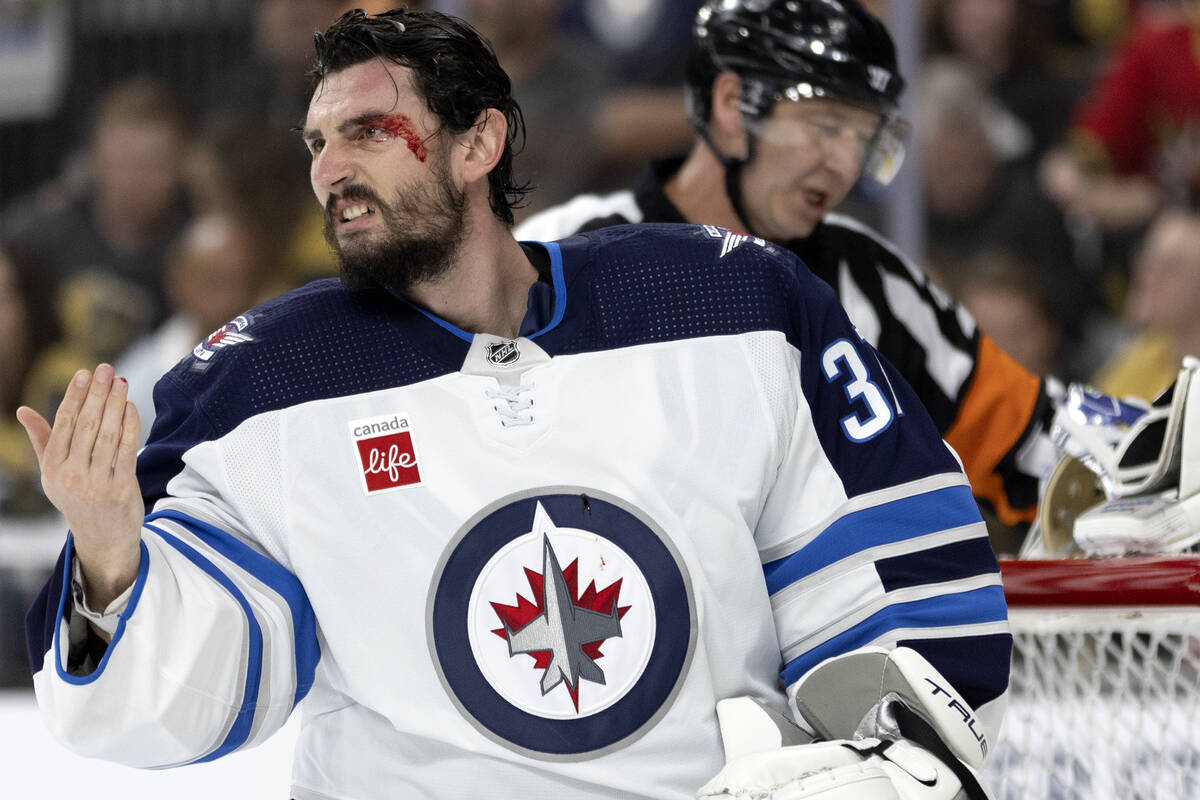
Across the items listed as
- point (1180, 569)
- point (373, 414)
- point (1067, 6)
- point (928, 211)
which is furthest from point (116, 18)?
point (1180, 569)

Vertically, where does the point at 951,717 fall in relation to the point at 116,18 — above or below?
below

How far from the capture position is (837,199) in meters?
2.43

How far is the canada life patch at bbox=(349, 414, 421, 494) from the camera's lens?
5.18 ft

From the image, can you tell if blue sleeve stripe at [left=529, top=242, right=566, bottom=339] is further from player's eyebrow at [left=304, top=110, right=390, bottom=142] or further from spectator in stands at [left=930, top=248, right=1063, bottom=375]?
spectator in stands at [left=930, top=248, right=1063, bottom=375]

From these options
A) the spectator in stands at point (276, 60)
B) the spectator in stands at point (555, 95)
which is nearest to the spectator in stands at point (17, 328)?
the spectator in stands at point (276, 60)

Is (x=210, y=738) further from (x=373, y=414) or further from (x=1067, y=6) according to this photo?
(x=1067, y=6)

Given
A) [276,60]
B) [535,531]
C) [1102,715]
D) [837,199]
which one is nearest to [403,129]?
[535,531]

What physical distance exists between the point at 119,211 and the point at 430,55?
3.30m

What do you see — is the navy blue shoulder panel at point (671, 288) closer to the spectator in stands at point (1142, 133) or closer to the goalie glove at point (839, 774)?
the goalie glove at point (839, 774)

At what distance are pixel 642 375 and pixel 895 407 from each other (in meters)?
0.29

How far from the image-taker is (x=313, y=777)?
64.7 inches

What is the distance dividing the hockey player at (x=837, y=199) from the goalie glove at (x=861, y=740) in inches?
34.8

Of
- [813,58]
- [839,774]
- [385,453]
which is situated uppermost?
[813,58]

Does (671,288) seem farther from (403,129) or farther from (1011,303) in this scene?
(1011,303)
